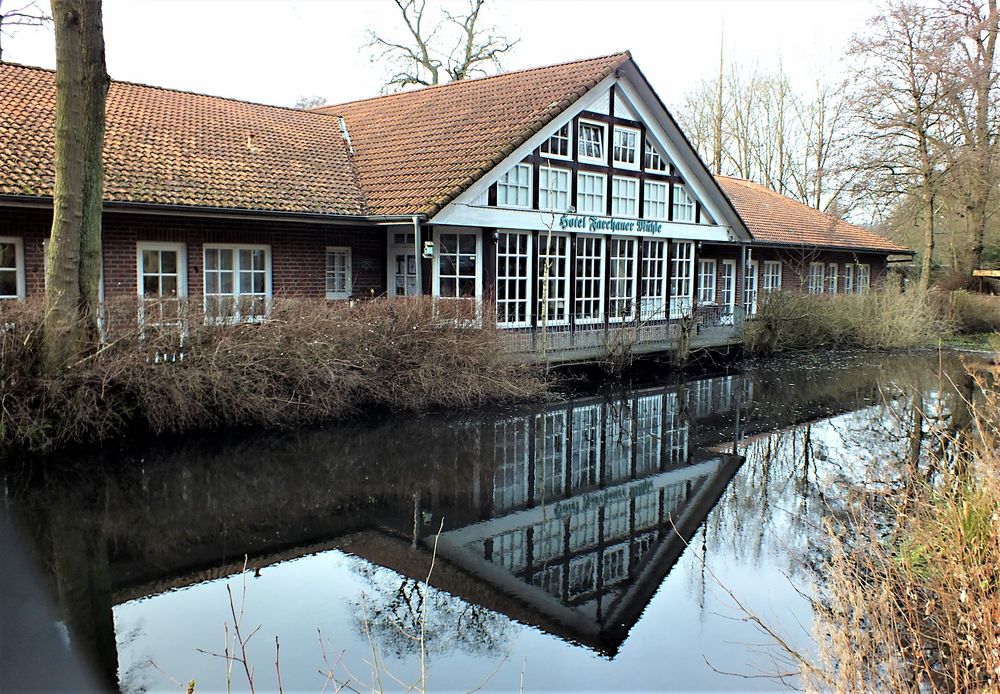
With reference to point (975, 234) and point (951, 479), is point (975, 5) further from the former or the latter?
point (951, 479)

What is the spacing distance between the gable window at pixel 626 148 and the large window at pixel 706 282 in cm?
609

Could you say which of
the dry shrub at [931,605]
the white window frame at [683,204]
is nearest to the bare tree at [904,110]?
the white window frame at [683,204]

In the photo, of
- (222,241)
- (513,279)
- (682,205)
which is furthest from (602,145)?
(222,241)

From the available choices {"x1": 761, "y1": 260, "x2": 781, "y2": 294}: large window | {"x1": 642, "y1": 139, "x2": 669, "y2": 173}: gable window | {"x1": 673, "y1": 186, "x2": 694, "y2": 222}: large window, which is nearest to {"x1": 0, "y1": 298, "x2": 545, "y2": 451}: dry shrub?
{"x1": 642, "y1": 139, "x2": 669, "y2": 173}: gable window

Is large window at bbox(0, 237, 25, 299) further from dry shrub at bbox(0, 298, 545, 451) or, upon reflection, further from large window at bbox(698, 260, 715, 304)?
large window at bbox(698, 260, 715, 304)

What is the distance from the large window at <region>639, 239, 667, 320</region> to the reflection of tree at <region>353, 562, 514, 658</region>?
15143mm

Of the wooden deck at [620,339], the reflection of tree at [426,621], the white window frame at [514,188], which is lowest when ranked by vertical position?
the reflection of tree at [426,621]

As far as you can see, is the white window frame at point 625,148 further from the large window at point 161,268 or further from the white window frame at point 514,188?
the large window at point 161,268

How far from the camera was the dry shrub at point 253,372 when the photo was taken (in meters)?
9.91

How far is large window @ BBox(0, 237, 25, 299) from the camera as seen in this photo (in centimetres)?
1319

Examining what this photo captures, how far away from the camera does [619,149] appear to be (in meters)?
19.5

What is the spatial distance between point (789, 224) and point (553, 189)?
1381 centimetres

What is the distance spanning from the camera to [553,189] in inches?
710

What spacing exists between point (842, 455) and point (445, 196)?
8241mm
